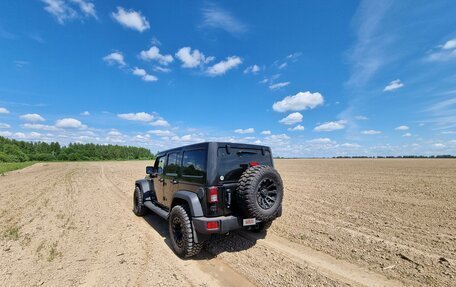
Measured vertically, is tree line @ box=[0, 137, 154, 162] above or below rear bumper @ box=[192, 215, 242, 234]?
above

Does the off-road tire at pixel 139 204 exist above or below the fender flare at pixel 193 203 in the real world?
below

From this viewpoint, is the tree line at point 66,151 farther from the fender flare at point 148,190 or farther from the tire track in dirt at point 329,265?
the tire track in dirt at point 329,265

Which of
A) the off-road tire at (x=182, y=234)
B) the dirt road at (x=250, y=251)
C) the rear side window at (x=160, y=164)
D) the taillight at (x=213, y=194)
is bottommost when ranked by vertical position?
the dirt road at (x=250, y=251)

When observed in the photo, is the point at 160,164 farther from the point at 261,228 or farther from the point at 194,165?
the point at 261,228

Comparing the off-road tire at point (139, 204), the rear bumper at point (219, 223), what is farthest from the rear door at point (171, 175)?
the off-road tire at point (139, 204)

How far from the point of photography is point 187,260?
164 inches

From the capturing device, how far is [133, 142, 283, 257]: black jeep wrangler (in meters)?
3.98

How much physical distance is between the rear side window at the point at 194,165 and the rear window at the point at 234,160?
302mm

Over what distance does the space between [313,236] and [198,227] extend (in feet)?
9.02

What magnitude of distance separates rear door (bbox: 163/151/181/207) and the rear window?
1356 mm

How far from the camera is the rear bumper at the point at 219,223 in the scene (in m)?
3.89

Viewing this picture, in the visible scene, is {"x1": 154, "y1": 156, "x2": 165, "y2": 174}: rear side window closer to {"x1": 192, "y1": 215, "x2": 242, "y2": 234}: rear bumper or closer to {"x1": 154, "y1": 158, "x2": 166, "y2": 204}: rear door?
{"x1": 154, "y1": 158, "x2": 166, "y2": 204}: rear door

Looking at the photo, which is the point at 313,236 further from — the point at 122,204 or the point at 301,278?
the point at 122,204

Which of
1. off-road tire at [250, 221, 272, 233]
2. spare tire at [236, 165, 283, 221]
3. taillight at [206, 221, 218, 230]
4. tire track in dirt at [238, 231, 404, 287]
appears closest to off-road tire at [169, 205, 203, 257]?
taillight at [206, 221, 218, 230]
